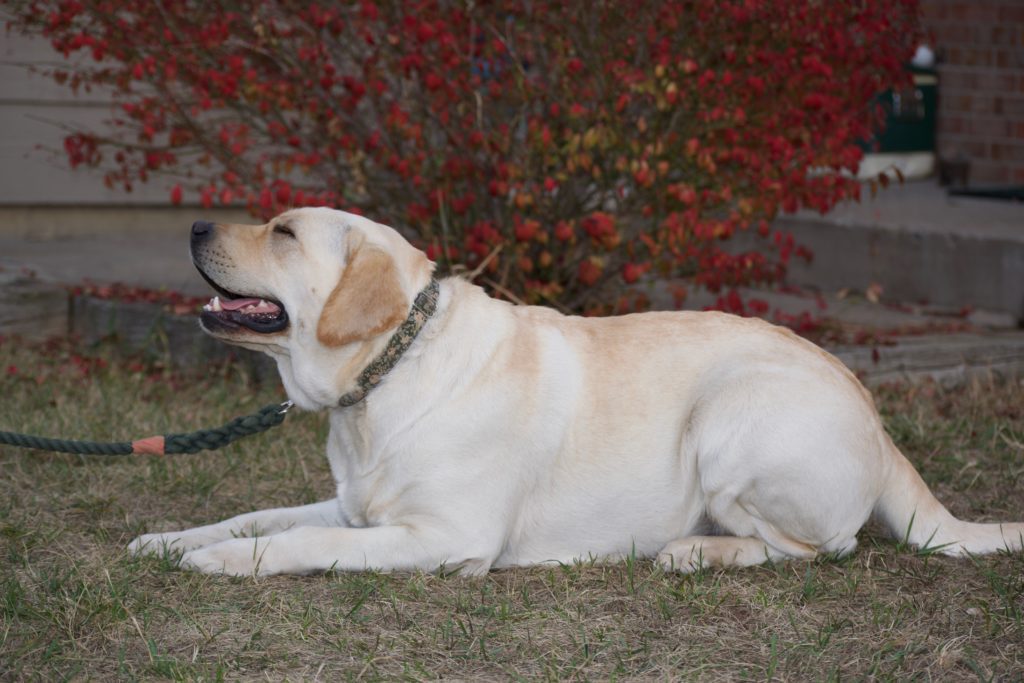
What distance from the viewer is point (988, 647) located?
11.9 ft

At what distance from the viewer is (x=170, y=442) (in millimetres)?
4473

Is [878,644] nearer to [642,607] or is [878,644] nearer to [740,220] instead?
[642,607]

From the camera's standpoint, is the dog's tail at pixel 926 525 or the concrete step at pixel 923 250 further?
the concrete step at pixel 923 250

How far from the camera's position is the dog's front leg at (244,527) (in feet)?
A: 13.9

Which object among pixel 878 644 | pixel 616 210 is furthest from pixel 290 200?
pixel 878 644

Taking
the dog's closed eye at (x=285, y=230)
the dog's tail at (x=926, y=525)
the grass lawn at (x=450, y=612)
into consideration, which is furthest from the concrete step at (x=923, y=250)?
the dog's closed eye at (x=285, y=230)

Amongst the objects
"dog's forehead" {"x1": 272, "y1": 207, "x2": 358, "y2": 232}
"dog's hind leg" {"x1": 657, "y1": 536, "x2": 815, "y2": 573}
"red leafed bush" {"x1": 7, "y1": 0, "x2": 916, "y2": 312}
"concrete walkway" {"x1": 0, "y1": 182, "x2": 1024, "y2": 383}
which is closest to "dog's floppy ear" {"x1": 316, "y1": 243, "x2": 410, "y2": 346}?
"dog's forehead" {"x1": 272, "y1": 207, "x2": 358, "y2": 232}

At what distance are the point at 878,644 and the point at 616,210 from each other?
11.6 feet

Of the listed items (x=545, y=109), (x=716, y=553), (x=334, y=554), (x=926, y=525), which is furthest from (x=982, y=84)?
(x=334, y=554)

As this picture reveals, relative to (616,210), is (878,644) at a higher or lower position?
lower

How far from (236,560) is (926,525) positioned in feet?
7.20

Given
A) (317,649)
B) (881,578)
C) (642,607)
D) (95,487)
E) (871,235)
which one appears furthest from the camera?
(871,235)

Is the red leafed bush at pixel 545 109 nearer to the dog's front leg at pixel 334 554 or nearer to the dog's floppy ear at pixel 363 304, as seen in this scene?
the dog's floppy ear at pixel 363 304

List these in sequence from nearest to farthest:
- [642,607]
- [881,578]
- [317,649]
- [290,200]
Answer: [317,649] → [642,607] → [881,578] → [290,200]
